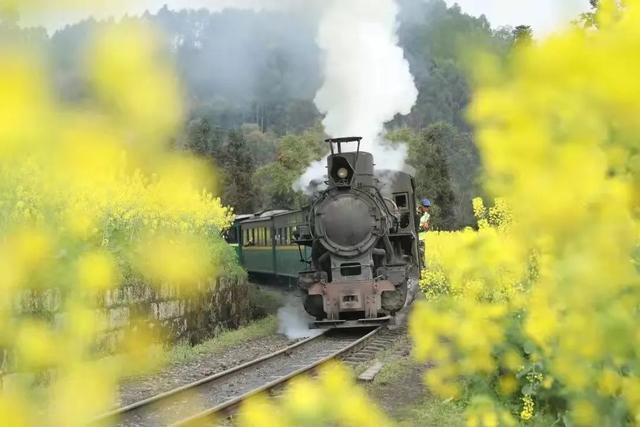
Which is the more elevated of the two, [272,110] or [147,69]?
[272,110]

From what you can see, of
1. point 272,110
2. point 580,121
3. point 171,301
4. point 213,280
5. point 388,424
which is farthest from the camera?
point 272,110

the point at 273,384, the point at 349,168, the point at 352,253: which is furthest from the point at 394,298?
the point at 273,384

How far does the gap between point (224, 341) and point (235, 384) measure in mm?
3892

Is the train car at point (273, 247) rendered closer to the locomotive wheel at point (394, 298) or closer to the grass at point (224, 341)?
the grass at point (224, 341)

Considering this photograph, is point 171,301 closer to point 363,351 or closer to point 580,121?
point 363,351

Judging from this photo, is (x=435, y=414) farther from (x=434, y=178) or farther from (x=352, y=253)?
(x=434, y=178)

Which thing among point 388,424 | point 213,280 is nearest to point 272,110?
point 213,280

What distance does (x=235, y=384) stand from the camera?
27.8 feet

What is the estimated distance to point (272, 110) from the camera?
81812 millimetres

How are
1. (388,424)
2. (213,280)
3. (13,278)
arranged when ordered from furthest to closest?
(213,280) < (388,424) < (13,278)

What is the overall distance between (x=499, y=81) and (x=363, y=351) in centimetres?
940

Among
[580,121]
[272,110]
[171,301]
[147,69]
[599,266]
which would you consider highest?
[272,110]

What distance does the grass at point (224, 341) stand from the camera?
1078cm

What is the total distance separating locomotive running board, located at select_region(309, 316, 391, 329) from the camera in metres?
12.1
